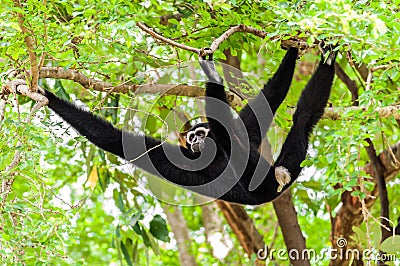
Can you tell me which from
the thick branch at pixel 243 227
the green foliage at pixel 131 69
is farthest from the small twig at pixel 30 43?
the thick branch at pixel 243 227

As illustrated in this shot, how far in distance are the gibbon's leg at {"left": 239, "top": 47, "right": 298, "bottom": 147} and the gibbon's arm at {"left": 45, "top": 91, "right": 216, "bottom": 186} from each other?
732 mm

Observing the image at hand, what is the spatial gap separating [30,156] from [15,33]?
2.55 ft

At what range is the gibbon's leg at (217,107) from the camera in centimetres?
397

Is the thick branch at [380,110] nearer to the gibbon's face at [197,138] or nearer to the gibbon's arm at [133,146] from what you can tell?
the gibbon's face at [197,138]

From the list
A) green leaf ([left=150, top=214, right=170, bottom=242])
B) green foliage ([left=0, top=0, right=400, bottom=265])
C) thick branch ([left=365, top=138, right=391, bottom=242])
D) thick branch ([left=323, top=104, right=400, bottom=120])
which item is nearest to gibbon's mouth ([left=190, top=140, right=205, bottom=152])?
green foliage ([left=0, top=0, right=400, bottom=265])

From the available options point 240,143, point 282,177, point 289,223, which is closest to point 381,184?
point 289,223

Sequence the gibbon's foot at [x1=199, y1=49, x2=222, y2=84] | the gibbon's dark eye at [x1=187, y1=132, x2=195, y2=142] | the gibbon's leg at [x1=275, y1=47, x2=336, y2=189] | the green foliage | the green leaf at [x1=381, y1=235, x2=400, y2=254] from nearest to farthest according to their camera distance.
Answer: the green foliage
the gibbon's foot at [x1=199, y1=49, x2=222, y2=84]
the green leaf at [x1=381, y1=235, x2=400, y2=254]
the gibbon's leg at [x1=275, y1=47, x2=336, y2=189]
the gibbon's dark eye at [x1=187, y1=132, x2=195, y2=142]

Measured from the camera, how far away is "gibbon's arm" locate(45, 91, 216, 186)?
4.84m

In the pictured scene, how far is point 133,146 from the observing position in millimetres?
5023

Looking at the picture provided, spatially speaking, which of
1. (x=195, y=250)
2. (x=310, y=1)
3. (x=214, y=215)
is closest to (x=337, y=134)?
(x=310, y=1)

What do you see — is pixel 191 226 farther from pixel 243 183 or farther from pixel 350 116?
pixel 350 116

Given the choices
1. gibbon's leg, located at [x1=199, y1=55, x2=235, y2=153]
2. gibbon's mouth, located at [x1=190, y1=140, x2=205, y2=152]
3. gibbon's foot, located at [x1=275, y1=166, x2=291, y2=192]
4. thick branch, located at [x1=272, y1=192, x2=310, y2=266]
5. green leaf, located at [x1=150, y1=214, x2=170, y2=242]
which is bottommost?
gibbon's foot, located at [x1=275, y1=166, x2=291, y2=192]

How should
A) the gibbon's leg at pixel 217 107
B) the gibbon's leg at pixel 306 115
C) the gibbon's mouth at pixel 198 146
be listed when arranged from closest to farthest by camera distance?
the gibbon's leg at pixel 217 107 < the gibbon's leg at pixel 306 115 < the gibbon's mouth at pixel 198 146

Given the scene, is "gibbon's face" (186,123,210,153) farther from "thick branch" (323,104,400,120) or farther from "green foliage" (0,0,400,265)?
"thick branch" (323,104,400,120)
